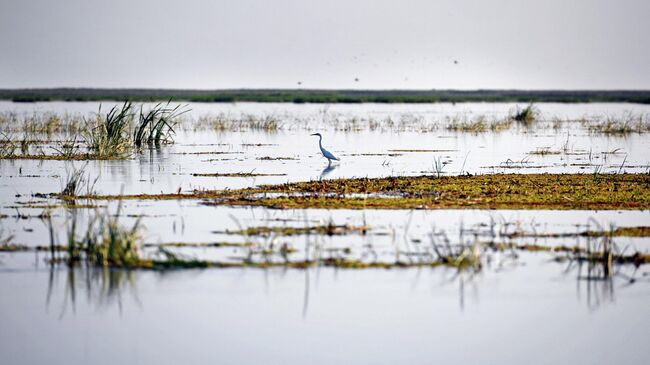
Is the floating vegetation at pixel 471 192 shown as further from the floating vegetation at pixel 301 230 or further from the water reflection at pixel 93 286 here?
the water reflection at pixel 93 286

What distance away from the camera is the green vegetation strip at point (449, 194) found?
51.3 ft

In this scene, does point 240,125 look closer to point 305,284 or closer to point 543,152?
point 543,152

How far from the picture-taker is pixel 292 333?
9188 millimetres

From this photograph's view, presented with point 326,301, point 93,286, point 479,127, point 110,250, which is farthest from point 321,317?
point 479,127

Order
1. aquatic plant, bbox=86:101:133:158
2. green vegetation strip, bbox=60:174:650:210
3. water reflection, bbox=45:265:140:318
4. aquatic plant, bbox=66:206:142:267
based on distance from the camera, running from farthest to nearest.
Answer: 1. aquatic plant, bbox=86:101:133:158
2. green vegetation strip, bbox=60:174:650:210
3. aquatic plant, bbox=66:206:142:267
4. water reflection, bbox=45:265:140:318

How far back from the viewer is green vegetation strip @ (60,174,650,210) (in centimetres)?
1565

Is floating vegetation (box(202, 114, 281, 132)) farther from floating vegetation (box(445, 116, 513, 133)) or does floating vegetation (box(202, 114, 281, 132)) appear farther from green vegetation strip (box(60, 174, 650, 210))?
green vegetation strip (box(60, 174, 650, 210))

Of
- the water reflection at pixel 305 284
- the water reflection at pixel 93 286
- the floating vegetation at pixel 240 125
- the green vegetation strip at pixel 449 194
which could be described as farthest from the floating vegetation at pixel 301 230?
the floating vegetation at pixel 240 125

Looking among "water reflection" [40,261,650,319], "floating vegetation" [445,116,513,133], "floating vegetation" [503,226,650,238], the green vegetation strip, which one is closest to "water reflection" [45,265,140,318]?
"water reflection" [40,261,650,319]

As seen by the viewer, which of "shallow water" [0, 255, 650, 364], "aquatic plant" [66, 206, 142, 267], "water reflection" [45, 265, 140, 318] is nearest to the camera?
"shallow water" [0, 255, 650, 364]

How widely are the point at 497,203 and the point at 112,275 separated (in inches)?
271

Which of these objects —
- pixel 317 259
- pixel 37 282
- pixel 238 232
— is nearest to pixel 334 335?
pixel 317 259

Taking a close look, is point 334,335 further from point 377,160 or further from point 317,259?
point 377,160

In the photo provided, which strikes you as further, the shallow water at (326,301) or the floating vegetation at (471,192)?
the floating vegetation at (471,192)
